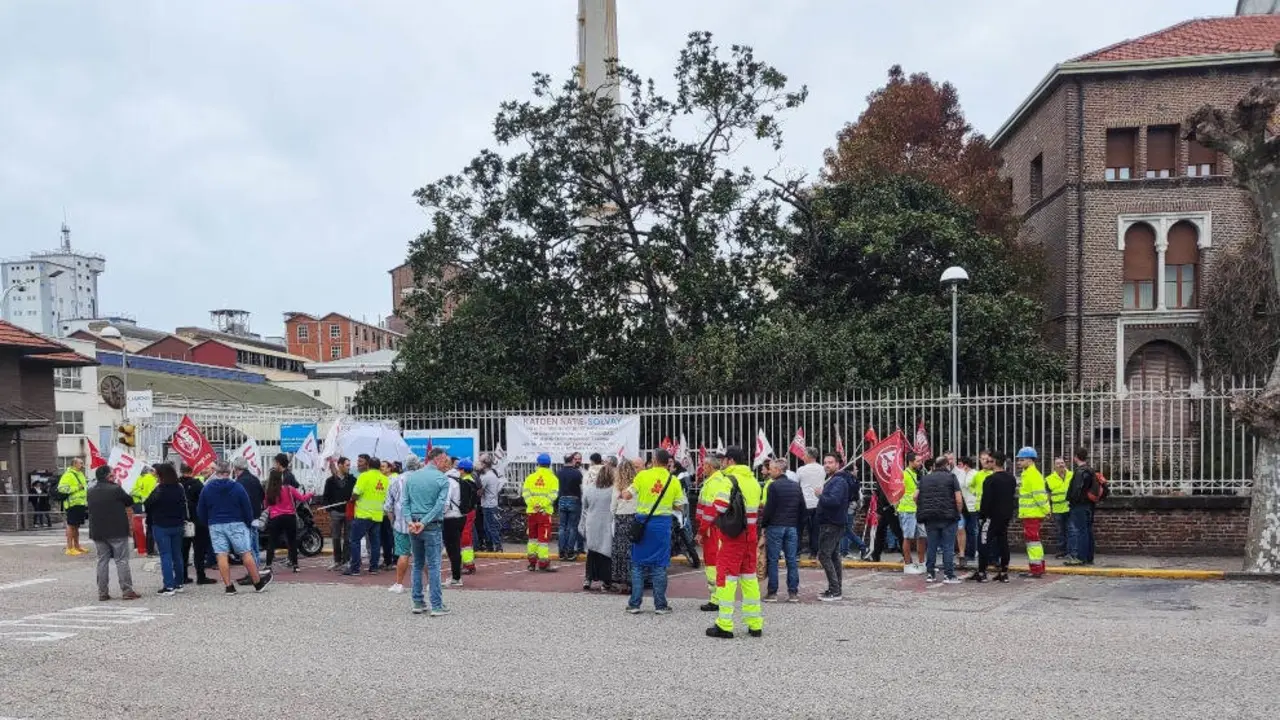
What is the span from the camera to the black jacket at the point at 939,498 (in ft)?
42.1

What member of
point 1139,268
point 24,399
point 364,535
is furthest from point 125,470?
point 1139,268

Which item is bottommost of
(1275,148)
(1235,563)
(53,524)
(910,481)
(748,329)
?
(53,524)

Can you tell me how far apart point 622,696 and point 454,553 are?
21.2 ft

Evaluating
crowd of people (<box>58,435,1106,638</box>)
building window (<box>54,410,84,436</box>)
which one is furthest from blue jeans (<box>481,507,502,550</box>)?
building window (<box>54,410,84,436</box>)

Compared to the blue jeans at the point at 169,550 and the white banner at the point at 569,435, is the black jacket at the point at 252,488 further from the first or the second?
the white banner at the point at 569,435

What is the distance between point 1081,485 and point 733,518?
7.28 meters

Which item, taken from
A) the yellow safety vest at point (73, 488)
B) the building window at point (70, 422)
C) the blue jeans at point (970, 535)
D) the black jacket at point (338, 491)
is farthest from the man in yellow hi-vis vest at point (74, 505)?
the building window at point (70, 422)

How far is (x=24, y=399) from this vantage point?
33969 mm

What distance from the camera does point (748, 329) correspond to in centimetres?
2342

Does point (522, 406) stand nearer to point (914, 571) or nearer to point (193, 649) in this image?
point (914, 571)

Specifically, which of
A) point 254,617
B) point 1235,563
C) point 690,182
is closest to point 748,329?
point 690,182

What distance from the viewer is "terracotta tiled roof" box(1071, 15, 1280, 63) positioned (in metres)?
29.2

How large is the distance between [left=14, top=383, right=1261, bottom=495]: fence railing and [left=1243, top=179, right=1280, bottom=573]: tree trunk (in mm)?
788

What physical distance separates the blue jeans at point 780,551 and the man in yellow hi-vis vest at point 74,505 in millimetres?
12512
